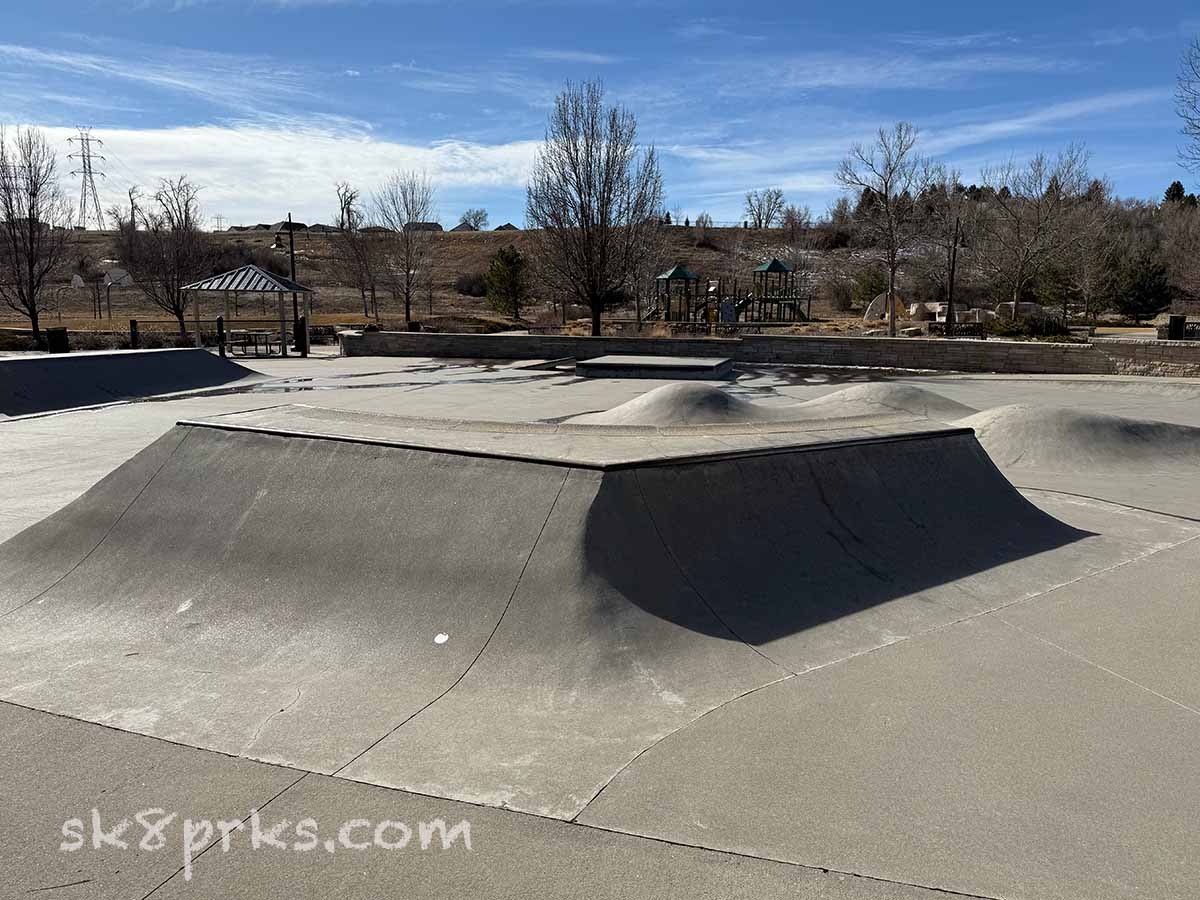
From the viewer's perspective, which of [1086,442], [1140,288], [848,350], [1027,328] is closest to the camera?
[1086,442]

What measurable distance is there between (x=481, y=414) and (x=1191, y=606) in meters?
10.3

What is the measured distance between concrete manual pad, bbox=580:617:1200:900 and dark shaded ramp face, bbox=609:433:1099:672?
22.1 inches

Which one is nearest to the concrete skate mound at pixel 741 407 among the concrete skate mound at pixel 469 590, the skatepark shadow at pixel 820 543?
the skatepark shadow at pixel 820 543

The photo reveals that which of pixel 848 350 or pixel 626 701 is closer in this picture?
pixel 626 701

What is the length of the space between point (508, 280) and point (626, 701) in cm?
4477

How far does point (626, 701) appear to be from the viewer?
3.87 m

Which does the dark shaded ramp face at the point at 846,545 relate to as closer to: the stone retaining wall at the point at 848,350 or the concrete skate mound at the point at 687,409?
the concrete skate mound at the point at 687,409

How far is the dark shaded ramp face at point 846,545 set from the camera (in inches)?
185

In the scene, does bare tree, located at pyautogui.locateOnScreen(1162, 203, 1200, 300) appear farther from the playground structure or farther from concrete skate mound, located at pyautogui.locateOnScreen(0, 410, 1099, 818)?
concrete skate mound, located at pyautogui.locateOnScreen(0, 410, 1099, 818)

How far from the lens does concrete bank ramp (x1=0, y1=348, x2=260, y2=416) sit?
47.6 ft

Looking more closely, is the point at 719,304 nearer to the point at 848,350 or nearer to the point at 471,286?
the point at 848,350

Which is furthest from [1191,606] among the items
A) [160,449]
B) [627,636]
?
[160,449]

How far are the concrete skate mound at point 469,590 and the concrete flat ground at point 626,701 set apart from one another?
0.07 feet

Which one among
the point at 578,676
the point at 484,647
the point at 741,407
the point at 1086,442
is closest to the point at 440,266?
the point at 741,407
